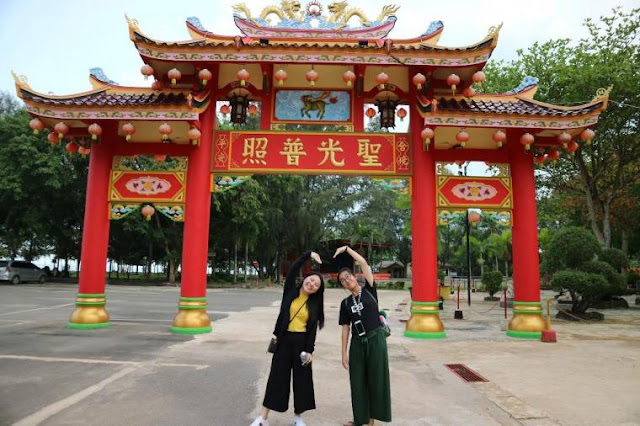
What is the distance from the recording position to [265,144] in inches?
392

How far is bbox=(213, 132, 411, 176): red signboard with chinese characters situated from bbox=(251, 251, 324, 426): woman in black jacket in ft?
19.3

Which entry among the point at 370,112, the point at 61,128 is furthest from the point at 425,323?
the point at 61,128

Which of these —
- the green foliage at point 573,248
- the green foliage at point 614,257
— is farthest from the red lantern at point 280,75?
the green foliage at point 614,257

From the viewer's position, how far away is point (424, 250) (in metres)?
9.52

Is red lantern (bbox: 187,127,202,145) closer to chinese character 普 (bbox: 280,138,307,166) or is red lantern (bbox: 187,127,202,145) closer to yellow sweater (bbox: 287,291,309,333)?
chinese character 普 (bbox: 280,138,307,166)

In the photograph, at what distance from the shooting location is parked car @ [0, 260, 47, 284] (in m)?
25.5

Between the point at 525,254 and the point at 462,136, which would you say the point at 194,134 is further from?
the point at 525,254

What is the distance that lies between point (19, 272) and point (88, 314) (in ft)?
68.8

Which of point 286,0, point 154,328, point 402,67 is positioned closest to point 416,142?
point 402,67

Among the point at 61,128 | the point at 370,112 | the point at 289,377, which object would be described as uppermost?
the point at 370,112

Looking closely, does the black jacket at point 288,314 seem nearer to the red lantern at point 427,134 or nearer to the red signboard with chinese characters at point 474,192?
the red lantern at point 427,134

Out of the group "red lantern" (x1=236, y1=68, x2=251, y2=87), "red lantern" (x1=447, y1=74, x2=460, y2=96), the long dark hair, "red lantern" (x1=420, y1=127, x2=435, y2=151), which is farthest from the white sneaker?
"red lantern" (x1=447, y1=74, x2=460, y2=96)

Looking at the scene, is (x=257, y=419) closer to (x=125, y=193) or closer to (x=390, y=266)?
(x=125, y=193)

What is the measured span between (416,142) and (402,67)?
1.69 metres
